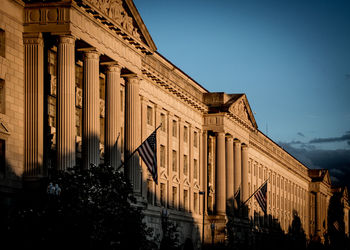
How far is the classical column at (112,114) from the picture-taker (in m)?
50.8

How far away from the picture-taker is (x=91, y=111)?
155 ft

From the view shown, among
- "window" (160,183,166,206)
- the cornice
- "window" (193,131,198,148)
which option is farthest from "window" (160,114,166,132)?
the cornice

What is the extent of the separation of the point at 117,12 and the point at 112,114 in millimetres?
6810

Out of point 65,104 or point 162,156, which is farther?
Answer: point 162,156

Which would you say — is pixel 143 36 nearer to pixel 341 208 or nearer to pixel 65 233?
pixel 65 233

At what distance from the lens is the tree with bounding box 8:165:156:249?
33.3m

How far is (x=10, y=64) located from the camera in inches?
1660

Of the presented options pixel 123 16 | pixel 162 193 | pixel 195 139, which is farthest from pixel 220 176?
pixel 123 16

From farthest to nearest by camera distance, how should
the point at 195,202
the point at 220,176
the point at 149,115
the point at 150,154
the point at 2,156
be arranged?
the point at 220,176
the point at 195,202
the point at 149,115
the point at 150,154
the point at 2,156

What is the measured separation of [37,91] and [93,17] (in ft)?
22.7

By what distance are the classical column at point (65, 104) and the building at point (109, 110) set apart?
58 millimetres

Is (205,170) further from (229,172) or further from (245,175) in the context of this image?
(245,175)

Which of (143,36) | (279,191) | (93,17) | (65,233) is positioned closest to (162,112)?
(143,36)

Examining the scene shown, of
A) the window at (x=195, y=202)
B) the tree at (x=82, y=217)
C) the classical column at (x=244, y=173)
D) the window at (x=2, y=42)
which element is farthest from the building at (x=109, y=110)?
the tree at (x=82, y=217)
